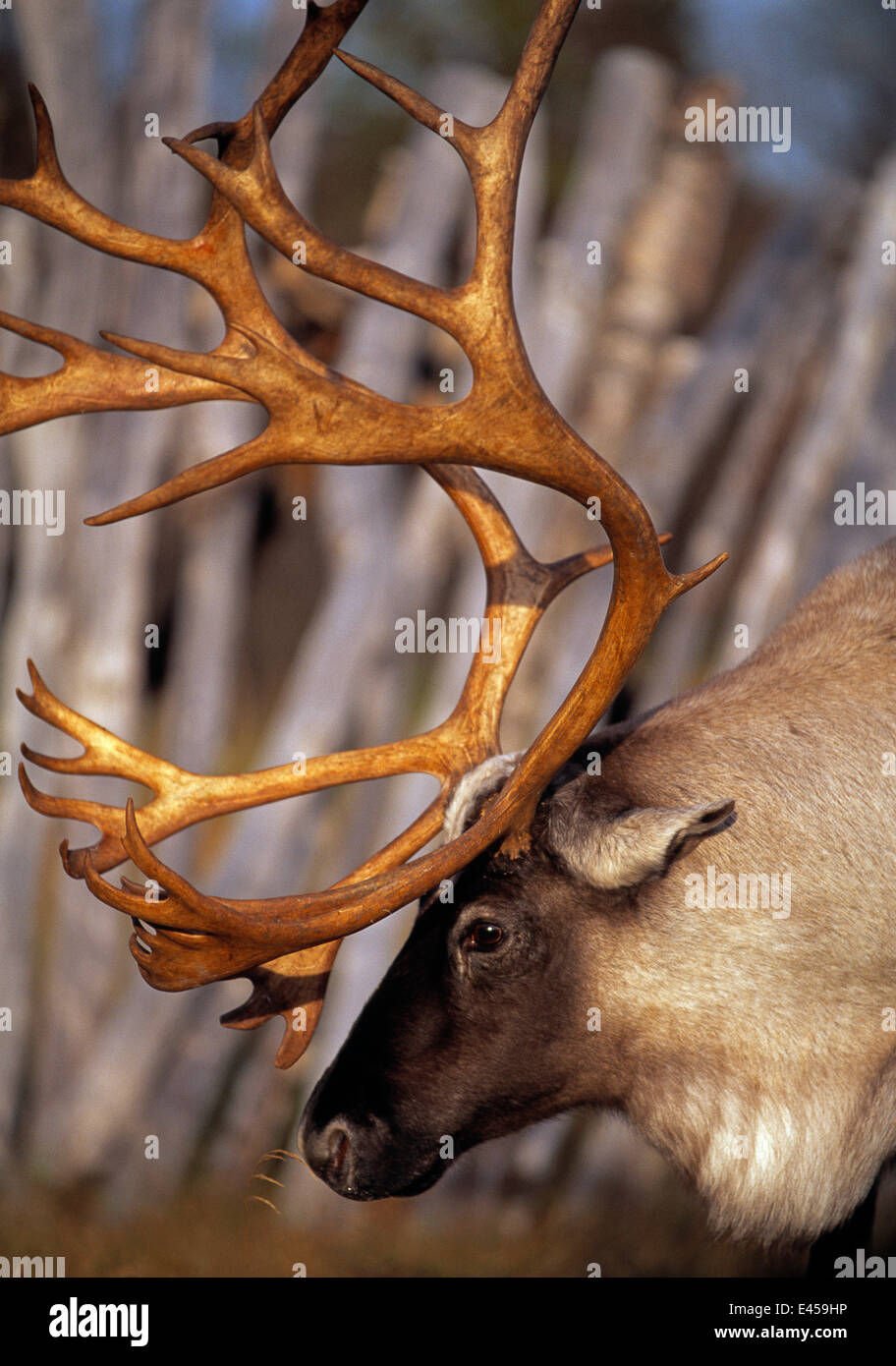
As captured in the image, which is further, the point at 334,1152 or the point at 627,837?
the point at 334,1152

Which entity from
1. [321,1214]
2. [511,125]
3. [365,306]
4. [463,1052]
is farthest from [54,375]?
[321,1214]

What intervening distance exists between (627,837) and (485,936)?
0.32 m

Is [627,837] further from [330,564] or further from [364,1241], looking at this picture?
[330,564]

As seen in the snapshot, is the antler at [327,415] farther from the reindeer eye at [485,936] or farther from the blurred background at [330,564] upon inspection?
the blurred background at [330,564]

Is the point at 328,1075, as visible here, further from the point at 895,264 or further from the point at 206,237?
the point at 895,264

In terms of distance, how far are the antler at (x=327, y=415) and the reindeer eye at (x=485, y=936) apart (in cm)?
14

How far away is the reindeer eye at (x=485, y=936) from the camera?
2221mm

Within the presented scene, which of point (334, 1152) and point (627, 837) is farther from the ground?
point (627, 837)

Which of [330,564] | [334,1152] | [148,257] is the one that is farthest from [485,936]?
[330,564]

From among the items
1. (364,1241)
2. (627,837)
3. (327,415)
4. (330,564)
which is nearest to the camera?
(327,415)

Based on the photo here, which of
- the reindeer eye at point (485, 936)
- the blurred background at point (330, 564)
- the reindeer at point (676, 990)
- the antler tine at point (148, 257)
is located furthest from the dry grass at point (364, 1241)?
the antler tine at point (148, 257)

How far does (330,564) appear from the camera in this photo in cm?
466

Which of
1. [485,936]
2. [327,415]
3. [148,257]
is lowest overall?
[485,936]

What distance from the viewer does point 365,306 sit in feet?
15.0
